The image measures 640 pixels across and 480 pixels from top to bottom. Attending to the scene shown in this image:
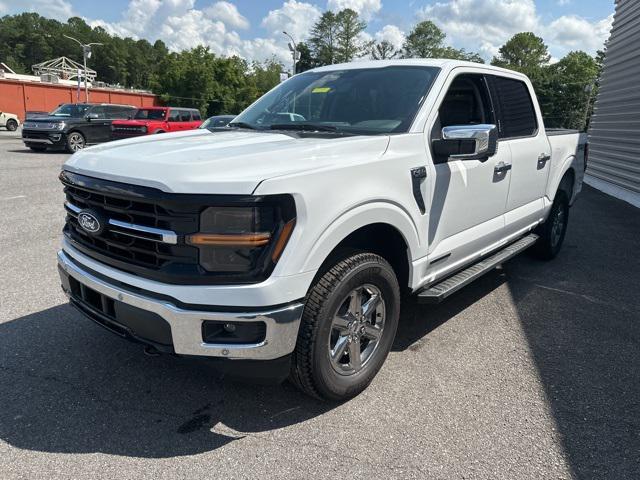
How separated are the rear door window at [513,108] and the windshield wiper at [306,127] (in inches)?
65.2

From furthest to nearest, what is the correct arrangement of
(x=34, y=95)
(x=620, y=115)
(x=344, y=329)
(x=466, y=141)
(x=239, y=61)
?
(x=239, y=61)
(x=34, y=95)
(x=620, y=115)
(x=466, y=141)
(x=344, y=329)

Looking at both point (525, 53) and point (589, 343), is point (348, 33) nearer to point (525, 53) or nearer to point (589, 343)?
point (525, 53)

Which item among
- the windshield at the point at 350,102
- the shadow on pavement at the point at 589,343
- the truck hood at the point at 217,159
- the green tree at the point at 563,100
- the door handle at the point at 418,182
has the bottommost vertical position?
the shadow on pavement at the point at 589,343

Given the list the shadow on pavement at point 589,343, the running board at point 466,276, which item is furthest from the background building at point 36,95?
the running board at point 466,276

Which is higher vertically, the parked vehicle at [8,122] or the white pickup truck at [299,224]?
the white pickup truck at [299,224]

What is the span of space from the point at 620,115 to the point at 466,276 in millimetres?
11313

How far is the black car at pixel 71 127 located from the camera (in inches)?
651

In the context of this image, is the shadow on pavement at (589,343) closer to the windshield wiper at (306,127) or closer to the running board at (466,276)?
the running board at (466,276)

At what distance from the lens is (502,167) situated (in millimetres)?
3957

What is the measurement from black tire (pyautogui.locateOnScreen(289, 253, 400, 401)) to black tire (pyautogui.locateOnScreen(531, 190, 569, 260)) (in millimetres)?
3318

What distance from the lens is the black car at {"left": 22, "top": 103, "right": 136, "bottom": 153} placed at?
1653cm

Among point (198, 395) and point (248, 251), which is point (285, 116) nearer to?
point (248, 251)

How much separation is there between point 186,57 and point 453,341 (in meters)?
62.8

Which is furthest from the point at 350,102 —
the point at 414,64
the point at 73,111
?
the point at 73,111
